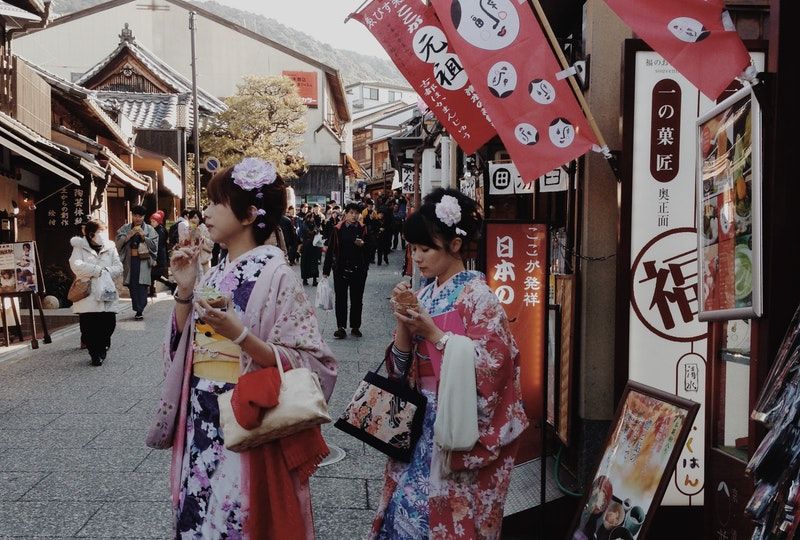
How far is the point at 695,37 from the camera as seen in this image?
3.10m

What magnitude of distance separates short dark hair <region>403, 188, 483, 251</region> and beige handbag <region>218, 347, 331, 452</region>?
2.99 ft

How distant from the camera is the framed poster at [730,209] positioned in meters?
2.96

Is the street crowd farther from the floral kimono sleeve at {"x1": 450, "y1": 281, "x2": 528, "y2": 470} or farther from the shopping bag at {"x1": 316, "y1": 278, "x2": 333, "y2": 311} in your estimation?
the shopping bag at {"x1": 316, "y1": 278, "x2": 333, "y2": 311}

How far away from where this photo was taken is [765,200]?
2.94 metres

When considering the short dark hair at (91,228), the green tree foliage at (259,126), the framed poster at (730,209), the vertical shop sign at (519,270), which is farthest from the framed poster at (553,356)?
the green tree foliage at (259,126)

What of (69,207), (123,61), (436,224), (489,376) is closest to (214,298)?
(436,224)

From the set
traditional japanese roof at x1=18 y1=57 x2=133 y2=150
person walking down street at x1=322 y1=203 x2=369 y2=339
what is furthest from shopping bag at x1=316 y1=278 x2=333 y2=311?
traditional japanese roof at x1=18 y1=57 x2=133 y2=150

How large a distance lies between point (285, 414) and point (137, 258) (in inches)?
528

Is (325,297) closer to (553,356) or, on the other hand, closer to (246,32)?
(553,356)

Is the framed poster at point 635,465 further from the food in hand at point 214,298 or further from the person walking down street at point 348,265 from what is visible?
the person walking down street at point 348,265

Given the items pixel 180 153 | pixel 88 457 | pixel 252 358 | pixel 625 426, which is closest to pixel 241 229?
pixel 252 358

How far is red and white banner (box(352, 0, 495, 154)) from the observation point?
4629 mm

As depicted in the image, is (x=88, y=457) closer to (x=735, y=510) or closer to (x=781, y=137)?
(x=735, y=510)

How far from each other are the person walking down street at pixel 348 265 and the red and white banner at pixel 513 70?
30.0 ft
